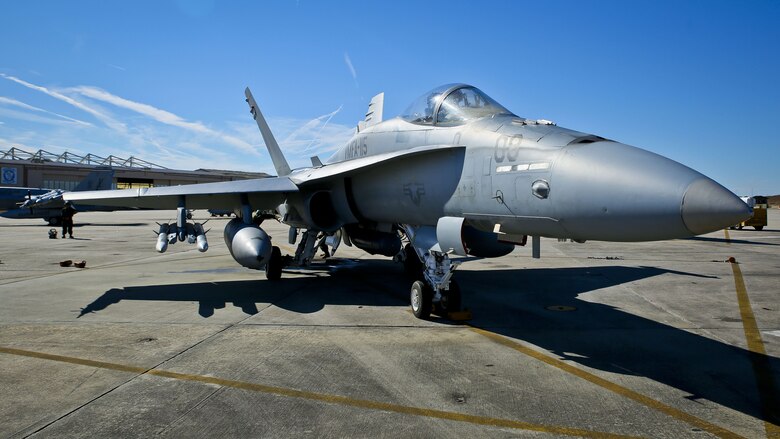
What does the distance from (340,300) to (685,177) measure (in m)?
6.01

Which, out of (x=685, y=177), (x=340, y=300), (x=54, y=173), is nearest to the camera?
(x=685, y=177)

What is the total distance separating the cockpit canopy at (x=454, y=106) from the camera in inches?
251

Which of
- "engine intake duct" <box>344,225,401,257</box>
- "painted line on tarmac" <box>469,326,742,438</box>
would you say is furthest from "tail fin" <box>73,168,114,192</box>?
"painted line on tarmac" <box>469,326,742,438</box>

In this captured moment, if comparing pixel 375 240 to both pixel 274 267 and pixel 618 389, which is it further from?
pixel 618 389

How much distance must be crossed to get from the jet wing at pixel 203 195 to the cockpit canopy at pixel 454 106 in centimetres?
300

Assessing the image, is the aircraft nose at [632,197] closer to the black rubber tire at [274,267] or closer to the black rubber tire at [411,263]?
the black rubber tire at [411,263]

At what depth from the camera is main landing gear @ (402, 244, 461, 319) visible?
7090 millimetres

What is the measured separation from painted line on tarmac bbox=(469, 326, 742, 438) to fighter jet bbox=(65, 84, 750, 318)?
1249mm

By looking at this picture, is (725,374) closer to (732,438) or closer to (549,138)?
(732,438)

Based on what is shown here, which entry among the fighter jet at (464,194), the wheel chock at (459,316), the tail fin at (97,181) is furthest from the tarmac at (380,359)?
the tail fin at (97,181)

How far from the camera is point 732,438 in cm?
352

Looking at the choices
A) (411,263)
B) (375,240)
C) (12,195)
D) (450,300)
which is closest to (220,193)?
(375,240)

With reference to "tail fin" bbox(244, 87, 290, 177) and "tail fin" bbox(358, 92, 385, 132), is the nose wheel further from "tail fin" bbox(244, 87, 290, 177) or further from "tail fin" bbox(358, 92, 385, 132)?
"tail fin" bbox(244, 87, 290, 177)

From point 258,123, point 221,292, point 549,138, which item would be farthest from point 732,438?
point 258,123
